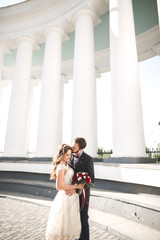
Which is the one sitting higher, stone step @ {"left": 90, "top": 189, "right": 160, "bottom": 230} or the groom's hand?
the groom's hand

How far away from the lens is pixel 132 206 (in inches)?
552

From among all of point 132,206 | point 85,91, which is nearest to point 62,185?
point 132,206

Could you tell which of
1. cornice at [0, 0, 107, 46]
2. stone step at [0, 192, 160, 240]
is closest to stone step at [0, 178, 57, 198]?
stone step at [0, 192, 160, 240]

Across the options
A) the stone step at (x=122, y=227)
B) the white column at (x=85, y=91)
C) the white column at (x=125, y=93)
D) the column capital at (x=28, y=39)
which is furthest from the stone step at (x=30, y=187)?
the column capital at (x=28, y=39)

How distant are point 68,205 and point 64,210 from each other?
354mm

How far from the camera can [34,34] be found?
136ft

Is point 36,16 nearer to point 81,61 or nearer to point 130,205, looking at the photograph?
point 81,61

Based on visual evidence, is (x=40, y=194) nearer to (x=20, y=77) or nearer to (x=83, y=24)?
(x=20, y=77)

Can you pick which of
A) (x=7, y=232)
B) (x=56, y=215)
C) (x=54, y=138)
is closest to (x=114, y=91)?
(x=54, y=138)

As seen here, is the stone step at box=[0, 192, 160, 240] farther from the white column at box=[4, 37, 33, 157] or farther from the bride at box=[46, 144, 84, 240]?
the white column at box=[4, 37, 33, 157]

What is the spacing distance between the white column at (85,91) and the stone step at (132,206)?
1016 centimetres

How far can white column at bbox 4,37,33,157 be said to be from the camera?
116 ft

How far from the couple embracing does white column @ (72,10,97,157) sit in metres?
16.0

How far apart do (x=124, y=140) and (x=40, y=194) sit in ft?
47.6
